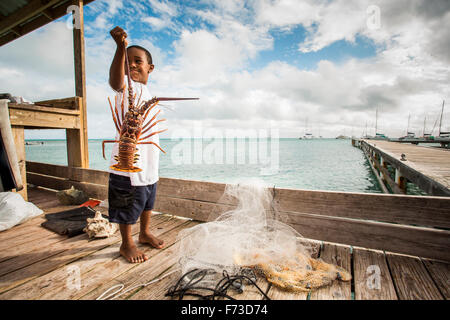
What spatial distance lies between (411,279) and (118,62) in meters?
3.10

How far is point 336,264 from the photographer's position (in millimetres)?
2023

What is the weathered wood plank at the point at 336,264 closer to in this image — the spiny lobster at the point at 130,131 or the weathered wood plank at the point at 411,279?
the weathered wood plank at the point at 411,279

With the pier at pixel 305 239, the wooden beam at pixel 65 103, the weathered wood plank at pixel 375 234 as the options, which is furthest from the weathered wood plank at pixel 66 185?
the weathered wood plank at pixel 375 234

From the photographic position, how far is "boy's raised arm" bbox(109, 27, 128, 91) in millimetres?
1661

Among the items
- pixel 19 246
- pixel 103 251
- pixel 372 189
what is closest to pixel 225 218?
pixel 103 251

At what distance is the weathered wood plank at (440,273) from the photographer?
1620mm

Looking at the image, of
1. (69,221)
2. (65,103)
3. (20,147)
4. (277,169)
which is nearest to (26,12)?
(65,103)

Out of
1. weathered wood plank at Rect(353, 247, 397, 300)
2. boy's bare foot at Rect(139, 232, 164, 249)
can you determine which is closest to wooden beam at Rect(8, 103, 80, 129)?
boy's bare foot at Rect(139, 232, 164, 249)

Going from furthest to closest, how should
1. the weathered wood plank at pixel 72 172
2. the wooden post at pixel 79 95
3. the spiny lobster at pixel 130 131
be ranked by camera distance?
the wooden post at pixel 79 95
the weathered wood plank at pixel 72 172
the spiny lobster at pixel 130 131

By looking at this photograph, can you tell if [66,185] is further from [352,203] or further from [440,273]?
[440,273]

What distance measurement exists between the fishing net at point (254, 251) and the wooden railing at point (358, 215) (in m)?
0.21

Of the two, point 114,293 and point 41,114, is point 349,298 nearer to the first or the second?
point 114,293

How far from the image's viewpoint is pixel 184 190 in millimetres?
3172

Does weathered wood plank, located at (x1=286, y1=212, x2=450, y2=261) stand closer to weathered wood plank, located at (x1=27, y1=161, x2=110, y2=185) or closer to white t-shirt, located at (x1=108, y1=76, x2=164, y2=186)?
white t-shirt, located at (x1=108, y1=76, x2=164, y2=186)
